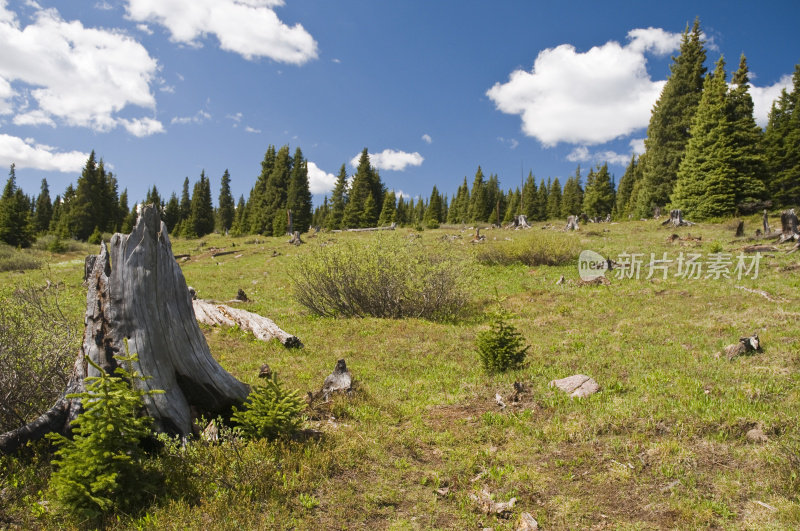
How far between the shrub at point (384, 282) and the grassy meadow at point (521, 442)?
2.24 m

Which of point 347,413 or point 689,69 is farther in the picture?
point 689,69

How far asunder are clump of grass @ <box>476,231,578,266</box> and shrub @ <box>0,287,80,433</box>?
852 inches

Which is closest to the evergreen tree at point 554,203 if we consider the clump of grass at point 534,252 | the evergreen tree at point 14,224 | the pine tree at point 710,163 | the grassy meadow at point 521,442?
the pine tree at point 710,163

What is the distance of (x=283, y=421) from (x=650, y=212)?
49.4 meters

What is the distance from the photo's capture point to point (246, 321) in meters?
13.2

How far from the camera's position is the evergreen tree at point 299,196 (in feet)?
196

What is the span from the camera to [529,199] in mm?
75375

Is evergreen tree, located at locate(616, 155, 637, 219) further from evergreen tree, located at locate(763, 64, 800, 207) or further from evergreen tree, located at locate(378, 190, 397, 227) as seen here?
evergreen tree, located at locate(378, 190, 397, 227)

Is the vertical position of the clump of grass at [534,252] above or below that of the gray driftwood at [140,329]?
above

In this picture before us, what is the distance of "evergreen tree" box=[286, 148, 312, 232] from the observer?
59.9 metres

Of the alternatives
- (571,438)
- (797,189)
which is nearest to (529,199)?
(797,189)

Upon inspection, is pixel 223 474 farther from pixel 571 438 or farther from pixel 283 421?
pixel 571 438

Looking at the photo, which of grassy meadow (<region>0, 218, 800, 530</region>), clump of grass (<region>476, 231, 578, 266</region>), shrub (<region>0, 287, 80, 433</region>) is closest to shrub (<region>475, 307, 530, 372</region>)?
grassy meadow (<region>0, 218, 800, 530</region>)

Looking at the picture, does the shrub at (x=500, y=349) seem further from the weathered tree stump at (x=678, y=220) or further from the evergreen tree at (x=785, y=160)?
the evergreen tree at (x=785, y=160)
